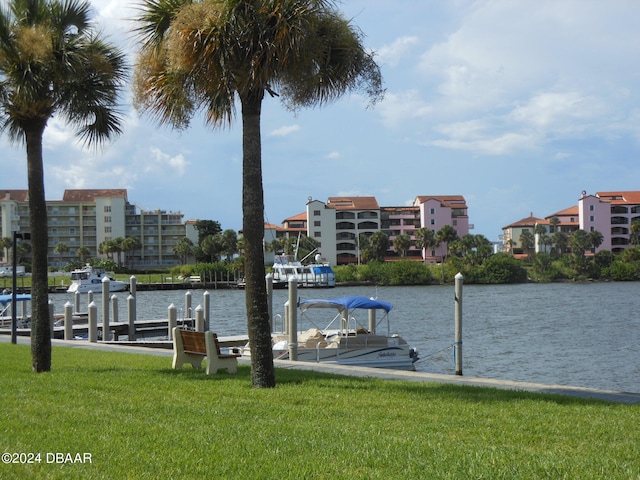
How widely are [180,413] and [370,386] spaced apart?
4648 millimetres

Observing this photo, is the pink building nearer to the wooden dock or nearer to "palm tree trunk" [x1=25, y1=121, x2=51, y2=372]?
the wooden dock

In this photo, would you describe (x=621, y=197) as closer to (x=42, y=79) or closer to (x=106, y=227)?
(x=106, y=227)

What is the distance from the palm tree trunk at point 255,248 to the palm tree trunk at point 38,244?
5.10m

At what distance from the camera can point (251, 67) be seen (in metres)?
12.7

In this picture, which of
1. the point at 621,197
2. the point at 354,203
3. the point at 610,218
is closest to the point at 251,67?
the point at 354,203

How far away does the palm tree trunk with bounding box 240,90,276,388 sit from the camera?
13.3 metres

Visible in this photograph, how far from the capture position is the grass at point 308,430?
7.11 m

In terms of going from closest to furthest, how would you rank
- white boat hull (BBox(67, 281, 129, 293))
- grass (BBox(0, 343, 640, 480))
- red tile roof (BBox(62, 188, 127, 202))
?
grass (BBox(0, 343, 640, 480)) < white boat hull (BBox(67, 281, 129, 293)) < red tile roof (BBox(62, 188, 127, 202))

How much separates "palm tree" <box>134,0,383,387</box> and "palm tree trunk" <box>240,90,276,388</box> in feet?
0.06

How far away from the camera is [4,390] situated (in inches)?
474

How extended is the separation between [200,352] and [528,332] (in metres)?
A: 34.2

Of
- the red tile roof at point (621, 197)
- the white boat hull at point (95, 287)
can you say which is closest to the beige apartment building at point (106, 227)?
the white boat hull at point (95, 287)

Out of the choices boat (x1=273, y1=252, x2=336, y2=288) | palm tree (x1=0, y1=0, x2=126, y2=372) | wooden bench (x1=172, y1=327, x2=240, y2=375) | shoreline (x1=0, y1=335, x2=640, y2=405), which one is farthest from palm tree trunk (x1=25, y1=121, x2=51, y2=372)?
boat (x1=273, y1=252, x2=336, y2=288)

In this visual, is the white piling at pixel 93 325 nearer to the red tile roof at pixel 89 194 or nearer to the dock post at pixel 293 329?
the dock post at pixel 293 329
